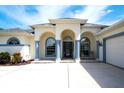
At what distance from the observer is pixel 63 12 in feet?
83.6

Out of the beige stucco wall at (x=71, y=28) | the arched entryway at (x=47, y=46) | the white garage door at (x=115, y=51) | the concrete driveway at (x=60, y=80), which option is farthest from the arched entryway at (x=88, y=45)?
the concrete driveway at (x=60, y=80)

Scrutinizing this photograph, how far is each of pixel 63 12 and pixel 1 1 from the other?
1790 cm

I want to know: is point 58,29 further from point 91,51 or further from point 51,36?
point 91,51

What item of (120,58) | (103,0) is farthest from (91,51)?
(103,0)

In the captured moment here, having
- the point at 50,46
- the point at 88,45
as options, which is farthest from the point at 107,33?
the point at 50,46

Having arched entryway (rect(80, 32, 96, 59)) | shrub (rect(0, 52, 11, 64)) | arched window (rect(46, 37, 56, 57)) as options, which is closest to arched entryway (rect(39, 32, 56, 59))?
arched window (rect(46, 37, 56, 57))

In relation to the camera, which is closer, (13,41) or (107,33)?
(107,33)

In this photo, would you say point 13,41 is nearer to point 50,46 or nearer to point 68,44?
point 50,46

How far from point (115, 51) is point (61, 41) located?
819 centimetres

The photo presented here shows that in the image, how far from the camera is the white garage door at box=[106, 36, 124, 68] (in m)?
14.0

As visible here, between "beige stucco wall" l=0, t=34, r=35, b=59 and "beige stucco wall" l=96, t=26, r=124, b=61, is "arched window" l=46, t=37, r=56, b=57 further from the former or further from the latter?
"beige stucco wall" l=96, t=26, r=124, b=61

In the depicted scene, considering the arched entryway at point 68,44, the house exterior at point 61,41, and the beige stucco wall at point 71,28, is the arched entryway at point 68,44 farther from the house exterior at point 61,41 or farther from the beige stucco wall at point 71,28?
the beige stucco wall at point 71,28

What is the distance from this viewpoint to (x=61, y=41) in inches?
878

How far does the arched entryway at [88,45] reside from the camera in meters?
23.3
